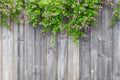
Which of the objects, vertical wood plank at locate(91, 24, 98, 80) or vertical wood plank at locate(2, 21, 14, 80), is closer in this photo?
vertical wood plank at locate(91, 24, 98, 80)

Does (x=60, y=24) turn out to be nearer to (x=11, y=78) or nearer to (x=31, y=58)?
(x=31, y=58)

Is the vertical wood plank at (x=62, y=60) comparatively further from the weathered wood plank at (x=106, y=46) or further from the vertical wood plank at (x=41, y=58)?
the weathered wood plank at (x=106, y=46)

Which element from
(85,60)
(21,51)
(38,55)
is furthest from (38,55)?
(85,60)

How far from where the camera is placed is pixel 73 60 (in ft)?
13.1

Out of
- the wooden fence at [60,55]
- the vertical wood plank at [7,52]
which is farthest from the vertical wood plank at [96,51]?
the vertical wood plank at [7,52]

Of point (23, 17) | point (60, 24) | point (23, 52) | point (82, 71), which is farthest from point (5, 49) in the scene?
point (82, 71)

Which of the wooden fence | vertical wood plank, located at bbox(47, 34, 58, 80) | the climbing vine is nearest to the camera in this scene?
the climbing vine

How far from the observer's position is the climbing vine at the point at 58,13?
12.5ft

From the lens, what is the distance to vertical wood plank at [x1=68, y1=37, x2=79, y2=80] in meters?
3.98

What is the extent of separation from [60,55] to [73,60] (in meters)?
0.19

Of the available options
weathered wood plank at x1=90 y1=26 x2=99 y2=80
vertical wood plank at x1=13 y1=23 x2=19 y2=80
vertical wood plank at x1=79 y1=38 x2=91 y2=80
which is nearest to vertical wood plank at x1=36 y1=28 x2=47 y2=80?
vertical wood plank at x1=13 y1=23 x2=19 y2=80

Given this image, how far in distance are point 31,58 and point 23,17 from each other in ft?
1.93

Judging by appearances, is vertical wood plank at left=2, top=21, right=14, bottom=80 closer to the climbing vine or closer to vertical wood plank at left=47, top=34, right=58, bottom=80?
the climbing vine

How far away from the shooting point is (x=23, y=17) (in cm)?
402
